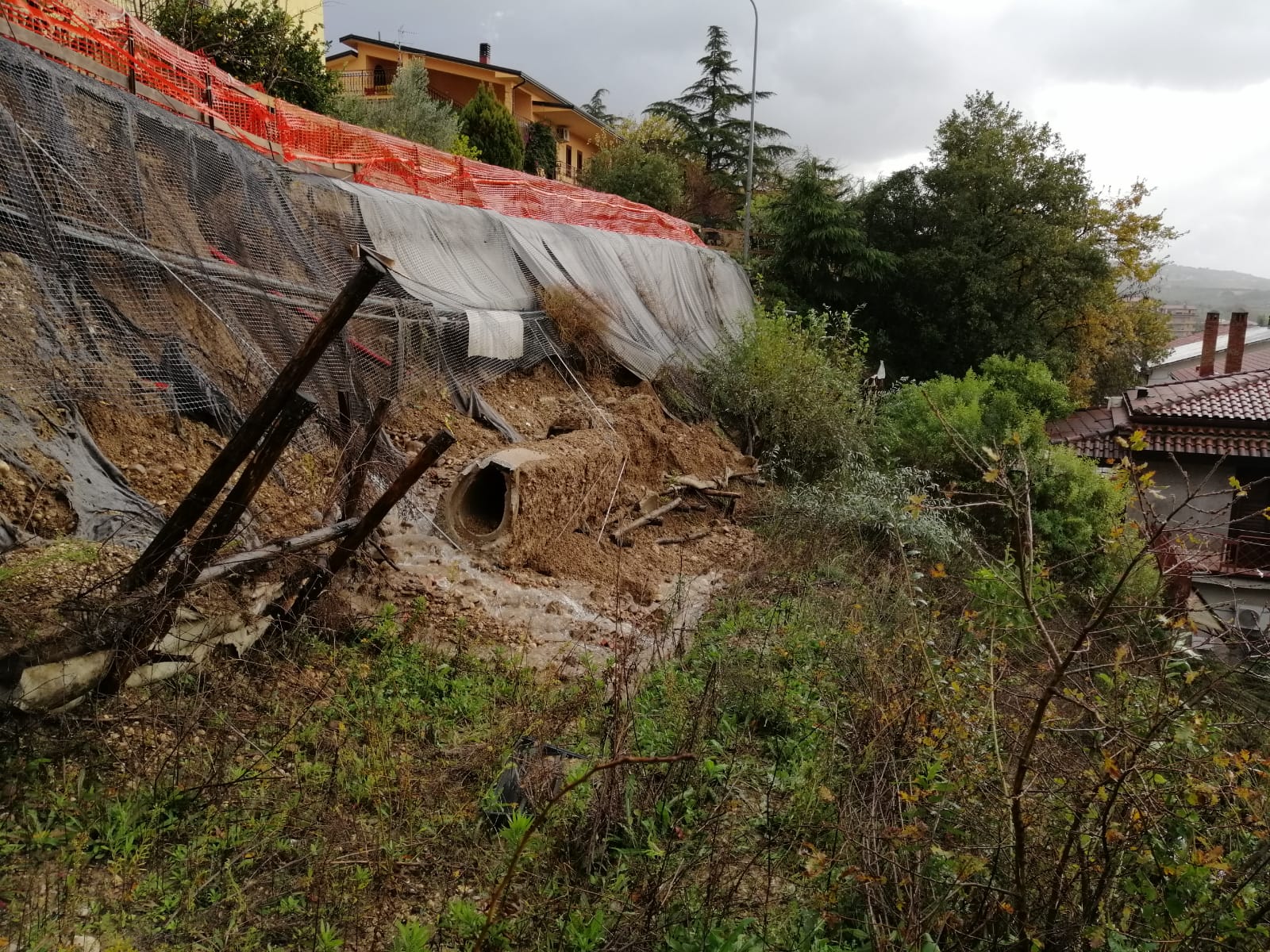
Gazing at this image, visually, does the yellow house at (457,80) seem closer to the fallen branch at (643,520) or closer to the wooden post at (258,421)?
the fallen branch at (643,520)

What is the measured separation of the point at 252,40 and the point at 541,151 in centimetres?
1508

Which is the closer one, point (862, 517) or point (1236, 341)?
point (862, 517)

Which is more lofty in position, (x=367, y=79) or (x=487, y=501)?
(x=367, y=79)

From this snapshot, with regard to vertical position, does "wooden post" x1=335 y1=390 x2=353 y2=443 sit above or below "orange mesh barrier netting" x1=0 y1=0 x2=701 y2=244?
below

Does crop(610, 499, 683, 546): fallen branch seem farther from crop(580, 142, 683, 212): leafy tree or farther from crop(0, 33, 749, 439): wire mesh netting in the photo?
crop(580, 142, 683, 212): leafy tree

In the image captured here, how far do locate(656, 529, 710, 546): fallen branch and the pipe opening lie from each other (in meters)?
Answer: 1.73

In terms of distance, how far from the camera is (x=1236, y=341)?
1094 inches

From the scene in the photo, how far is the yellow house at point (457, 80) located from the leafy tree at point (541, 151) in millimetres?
707

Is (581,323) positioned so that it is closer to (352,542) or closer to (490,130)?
(352,542)


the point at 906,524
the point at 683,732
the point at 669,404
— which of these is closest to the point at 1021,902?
the point at 683,732

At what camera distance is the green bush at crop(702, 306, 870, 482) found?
11.5 meters

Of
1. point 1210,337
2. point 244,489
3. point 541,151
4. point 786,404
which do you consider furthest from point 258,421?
point 1210,337

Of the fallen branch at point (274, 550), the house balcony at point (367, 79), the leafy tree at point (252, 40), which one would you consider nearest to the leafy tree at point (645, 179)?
the house balcony at point (367, 79)

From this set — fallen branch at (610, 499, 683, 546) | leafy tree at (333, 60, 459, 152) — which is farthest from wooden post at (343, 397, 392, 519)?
leafy tree at (333, 60, 459, 152)
